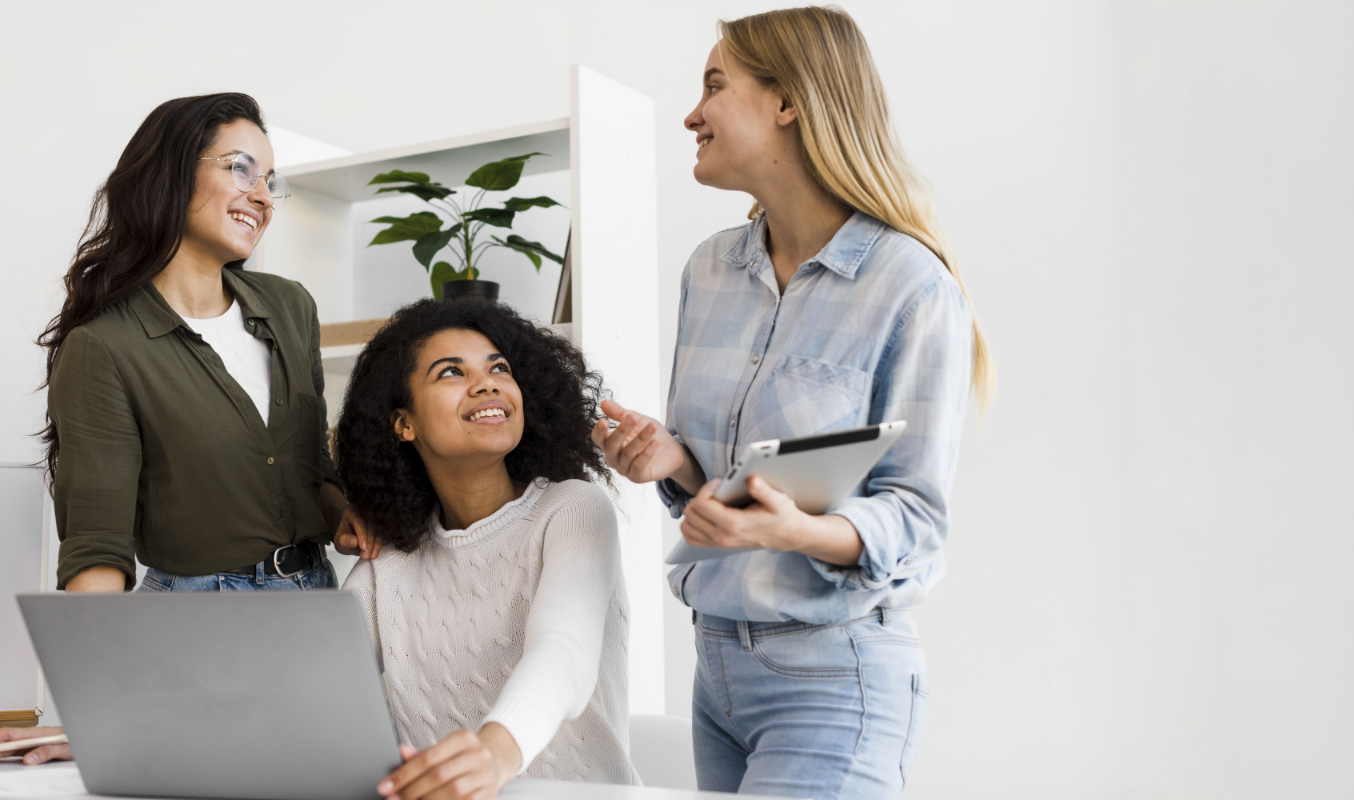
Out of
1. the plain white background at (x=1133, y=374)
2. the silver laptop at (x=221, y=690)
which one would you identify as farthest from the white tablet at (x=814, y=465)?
the plain white background at (x=1133, y=374)

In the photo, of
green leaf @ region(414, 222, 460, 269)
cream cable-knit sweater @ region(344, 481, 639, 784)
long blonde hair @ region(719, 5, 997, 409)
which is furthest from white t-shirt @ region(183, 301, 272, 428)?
long blonde hair @ region(719, 5, 997, 409)

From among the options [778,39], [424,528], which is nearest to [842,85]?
[778,39]

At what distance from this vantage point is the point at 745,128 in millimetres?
1281

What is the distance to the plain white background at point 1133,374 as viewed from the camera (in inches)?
90.1

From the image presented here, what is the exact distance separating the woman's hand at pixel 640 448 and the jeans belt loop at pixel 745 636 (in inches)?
7.3

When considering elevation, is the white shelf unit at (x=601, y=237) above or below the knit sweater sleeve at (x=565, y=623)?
above

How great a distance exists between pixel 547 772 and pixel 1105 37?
2.03 metres

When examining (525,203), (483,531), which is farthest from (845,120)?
(525,203)

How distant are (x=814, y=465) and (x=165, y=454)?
3.39ft

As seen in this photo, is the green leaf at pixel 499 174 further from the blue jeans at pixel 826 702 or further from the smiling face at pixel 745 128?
the blue jeans at pixel 826 702

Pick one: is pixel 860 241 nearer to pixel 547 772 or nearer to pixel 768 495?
pixel 768 495

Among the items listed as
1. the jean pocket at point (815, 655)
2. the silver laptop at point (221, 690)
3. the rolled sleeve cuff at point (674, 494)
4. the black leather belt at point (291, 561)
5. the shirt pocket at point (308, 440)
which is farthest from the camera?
the shirt pocket at point (308, 440)

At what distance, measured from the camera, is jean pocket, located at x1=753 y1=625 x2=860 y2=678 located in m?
1.15

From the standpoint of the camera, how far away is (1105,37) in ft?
A: 8.23
